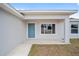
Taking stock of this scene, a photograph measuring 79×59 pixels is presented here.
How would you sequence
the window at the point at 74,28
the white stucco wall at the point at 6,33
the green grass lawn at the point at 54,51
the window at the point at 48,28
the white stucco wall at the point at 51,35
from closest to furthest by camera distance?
the white stucco wall at the point at 6,33
the green grass lawn at the point at 54,51
the white stucco wall at the point at 51,35
the window at the point at 48,28
the window at the point at 74,28

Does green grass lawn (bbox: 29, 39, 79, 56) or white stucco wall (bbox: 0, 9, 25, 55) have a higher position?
white stucco wall (bbox: 0, 9, 25, 55)

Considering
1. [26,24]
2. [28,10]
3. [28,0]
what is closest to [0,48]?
[28,0]

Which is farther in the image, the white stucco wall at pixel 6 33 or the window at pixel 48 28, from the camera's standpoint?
the window at pixel 48 28

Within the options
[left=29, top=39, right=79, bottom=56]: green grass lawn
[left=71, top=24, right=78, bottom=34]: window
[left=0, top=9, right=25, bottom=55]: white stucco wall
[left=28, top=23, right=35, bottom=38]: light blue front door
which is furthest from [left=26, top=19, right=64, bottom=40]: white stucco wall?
[left=0, top=9, right=25, bottom=55]: white stucco wall

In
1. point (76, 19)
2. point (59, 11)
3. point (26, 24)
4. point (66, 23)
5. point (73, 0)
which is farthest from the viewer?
point (76, 19)

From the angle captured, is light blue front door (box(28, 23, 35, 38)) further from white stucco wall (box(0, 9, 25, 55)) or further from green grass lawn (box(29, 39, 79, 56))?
white stucco wall (box(0, 9, 25, 55))

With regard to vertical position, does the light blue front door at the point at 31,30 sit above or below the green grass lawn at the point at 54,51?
above

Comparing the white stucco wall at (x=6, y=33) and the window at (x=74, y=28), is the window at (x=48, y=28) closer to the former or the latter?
the window at (x=74, y=28)

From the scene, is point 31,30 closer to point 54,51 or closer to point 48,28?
point 48,28

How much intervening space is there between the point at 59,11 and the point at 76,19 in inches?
437

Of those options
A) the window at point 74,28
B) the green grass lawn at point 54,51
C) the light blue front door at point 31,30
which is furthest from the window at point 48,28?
the green grass lawn at point 54,51

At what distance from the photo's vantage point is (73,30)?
25891 millimetres

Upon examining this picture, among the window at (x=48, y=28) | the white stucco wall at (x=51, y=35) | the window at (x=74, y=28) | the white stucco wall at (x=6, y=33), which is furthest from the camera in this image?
the window at (x=74, y=28)

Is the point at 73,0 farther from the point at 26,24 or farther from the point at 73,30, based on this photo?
the point at 73,30
